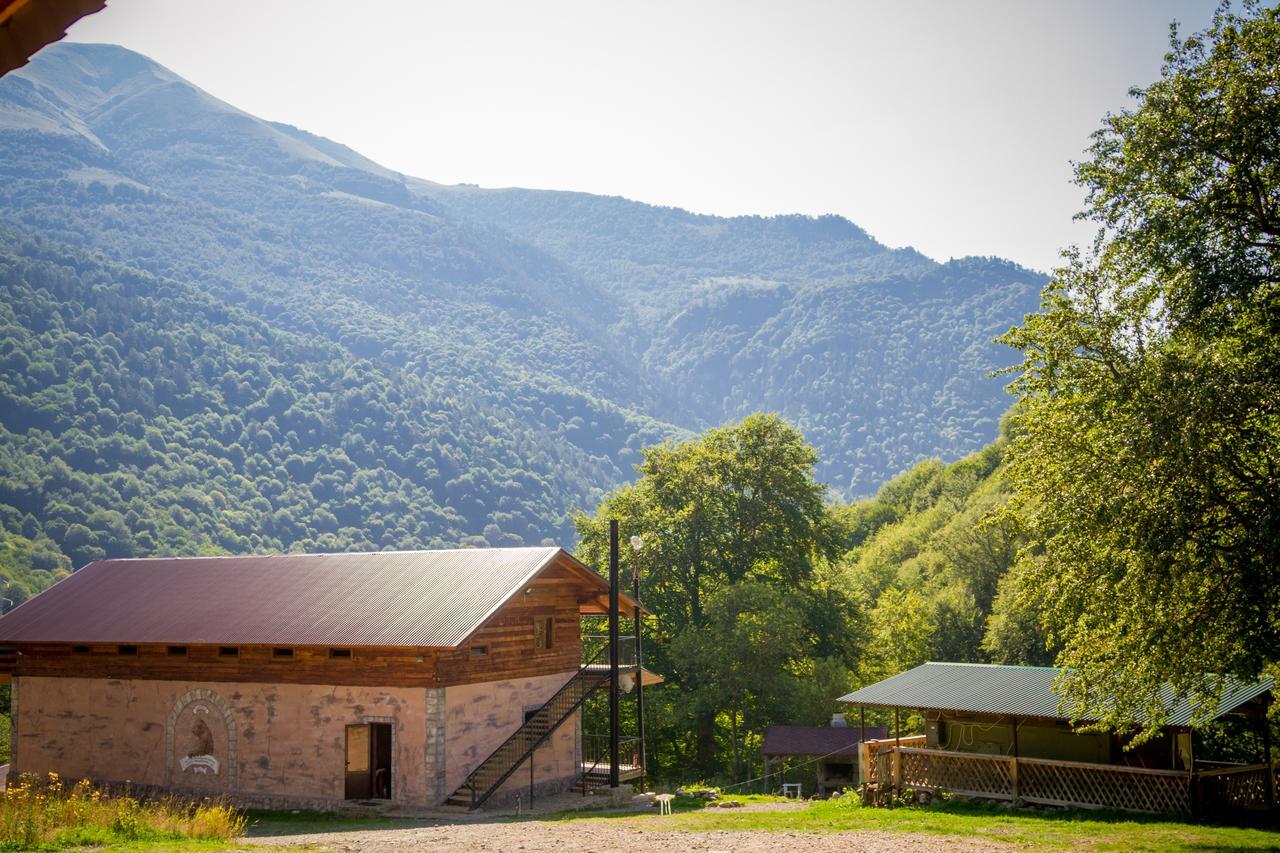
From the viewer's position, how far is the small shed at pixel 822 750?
44156 mm

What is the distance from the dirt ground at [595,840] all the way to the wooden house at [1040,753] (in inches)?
201

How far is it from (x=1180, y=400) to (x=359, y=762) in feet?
81.4

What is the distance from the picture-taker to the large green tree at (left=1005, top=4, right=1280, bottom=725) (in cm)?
1728

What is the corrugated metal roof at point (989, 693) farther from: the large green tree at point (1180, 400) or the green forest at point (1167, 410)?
the large green tree at point (1180, 400)

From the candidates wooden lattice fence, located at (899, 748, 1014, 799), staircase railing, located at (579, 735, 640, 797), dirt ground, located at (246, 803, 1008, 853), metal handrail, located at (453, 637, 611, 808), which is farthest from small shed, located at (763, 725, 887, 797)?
dirt ground, located at (246, 803, 1008, 853)

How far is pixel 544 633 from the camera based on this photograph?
32.4 metres

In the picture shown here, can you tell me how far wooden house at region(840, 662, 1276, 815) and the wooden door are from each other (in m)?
13.2

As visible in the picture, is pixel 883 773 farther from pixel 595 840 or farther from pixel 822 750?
pixel 822 750

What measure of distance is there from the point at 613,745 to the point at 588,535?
84.7ft

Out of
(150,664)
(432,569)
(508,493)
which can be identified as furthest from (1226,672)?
(508,493)

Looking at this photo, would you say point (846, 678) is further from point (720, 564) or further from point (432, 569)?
point (432, 569)

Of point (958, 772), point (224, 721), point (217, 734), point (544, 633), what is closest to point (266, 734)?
point (224, 721)

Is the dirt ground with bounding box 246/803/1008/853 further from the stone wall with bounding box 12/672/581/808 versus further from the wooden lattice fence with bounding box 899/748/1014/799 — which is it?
the wooden lattice fence with bounding box 899/748/1014/799

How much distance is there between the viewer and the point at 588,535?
55469mm
